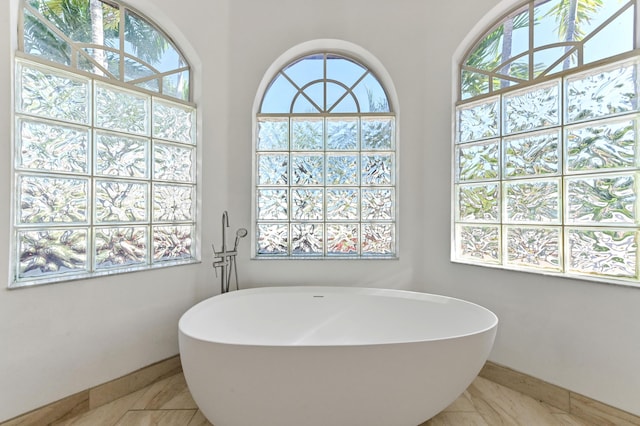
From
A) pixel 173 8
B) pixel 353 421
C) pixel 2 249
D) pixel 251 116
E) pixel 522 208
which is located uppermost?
pixel 173 8

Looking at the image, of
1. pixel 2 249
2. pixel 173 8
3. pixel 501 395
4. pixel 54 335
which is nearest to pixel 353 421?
pixel 501 395

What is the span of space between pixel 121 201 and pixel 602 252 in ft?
8.56

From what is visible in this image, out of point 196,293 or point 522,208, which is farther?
point 196,293

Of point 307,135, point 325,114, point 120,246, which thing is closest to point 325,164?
point 307,135

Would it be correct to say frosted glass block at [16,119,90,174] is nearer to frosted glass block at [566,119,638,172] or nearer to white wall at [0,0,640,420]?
white wall at [0,0,640,420]

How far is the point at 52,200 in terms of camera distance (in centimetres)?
146

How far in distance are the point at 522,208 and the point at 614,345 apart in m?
0.78

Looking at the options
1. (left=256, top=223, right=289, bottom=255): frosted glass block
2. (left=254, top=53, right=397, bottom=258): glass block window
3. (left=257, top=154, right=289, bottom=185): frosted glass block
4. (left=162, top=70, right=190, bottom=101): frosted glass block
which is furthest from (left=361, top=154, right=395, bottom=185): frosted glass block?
(left=162, top=70, right=190, bottom=101): frosted glass block

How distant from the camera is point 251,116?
2.14m

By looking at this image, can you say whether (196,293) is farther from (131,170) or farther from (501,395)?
(501,395)

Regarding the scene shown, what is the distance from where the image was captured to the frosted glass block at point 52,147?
138cm

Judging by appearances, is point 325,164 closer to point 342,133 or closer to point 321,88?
point 342,133

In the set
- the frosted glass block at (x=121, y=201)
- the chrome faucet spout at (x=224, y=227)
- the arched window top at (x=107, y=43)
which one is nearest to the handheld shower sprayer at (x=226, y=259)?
the chrome faucet spout at (x=224, y=227)

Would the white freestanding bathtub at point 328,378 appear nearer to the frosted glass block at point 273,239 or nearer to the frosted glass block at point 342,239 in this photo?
the frosted glass block at point 273,239
